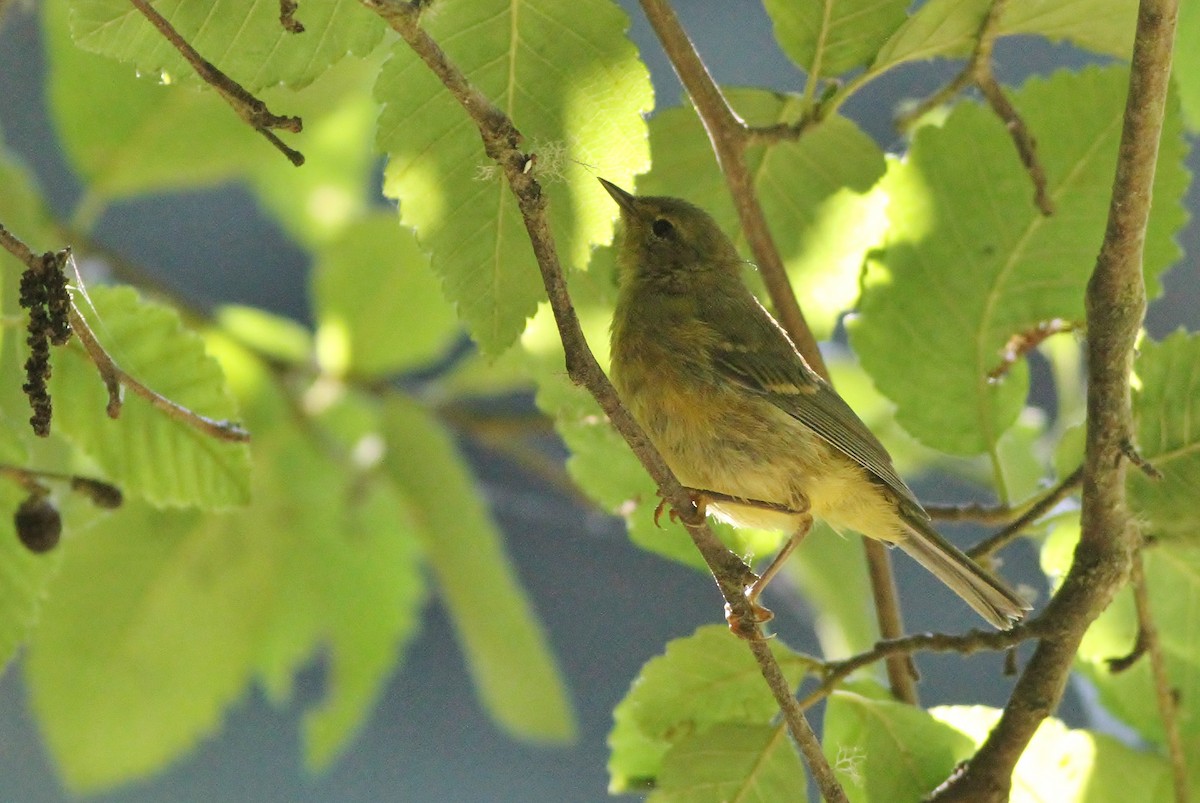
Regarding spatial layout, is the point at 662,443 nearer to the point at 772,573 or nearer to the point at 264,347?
the point at 772,573

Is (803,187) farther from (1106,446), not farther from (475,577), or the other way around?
(475,577)

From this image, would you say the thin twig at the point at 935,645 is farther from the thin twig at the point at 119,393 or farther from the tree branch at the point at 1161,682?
the thin twig at the point at 119,393

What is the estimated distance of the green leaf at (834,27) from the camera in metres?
2.02

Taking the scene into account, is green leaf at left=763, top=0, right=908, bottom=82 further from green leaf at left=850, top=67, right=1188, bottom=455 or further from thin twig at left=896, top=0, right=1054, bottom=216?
green leaf at left=850, top=67, right=1188, bottom=455

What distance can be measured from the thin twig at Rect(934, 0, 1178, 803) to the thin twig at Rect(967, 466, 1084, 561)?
0.48 feet

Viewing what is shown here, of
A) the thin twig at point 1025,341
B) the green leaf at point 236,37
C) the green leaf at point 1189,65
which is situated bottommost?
the green leaf at point 236,37

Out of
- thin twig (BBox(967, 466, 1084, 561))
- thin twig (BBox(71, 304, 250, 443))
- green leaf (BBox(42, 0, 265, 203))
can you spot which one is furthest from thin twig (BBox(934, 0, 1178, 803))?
green leaf (BBox(42, 0, 265, 203))

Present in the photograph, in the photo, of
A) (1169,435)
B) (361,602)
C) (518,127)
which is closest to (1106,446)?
(1169,435)

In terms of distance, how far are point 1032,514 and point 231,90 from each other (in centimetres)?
141

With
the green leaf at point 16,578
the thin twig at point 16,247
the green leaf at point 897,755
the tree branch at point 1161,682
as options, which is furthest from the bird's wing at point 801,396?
the thin twig at point 16,247

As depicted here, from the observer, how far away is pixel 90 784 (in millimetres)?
3008

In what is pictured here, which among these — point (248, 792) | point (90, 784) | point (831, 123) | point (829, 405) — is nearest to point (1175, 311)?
point (829, 405)

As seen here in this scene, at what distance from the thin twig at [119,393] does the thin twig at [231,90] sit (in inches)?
13.0

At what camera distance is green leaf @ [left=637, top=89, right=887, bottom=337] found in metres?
2.24
